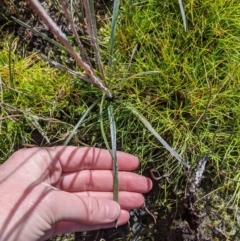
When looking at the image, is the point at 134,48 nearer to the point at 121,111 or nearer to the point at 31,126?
the point at 121,111

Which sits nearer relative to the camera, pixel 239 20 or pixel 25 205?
pixel 25 205

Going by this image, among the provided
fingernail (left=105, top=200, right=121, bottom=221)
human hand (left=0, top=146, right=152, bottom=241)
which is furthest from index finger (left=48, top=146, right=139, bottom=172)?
fingernail (left=105, top=200, right=121, bottom=221)

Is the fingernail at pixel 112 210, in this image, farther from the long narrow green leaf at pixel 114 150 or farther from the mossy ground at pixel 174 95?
the mossy ground at pixel 174 95

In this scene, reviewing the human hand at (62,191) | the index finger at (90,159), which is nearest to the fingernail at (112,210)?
the human hand at (62,191)

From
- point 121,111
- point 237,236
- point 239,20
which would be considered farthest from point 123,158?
point 239,20

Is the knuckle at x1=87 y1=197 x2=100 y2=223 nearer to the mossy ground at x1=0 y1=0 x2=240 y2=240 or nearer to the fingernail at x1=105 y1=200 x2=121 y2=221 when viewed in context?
the fingernail at x1=105 y1=200 x2=121 y2=221

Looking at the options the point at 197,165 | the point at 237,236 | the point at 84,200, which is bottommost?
the point at 237,236
